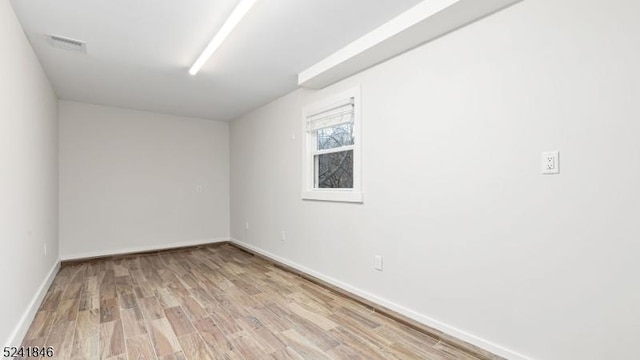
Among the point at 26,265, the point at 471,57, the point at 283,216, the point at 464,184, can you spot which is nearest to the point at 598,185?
the point at 464,184

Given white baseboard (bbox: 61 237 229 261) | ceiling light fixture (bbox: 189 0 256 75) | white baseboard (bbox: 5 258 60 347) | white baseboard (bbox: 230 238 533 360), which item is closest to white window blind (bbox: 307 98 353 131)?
ceiling light fixture (bbox: 189 0 256 75)

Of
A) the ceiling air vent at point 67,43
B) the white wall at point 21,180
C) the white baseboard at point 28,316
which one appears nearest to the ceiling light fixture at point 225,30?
the ceiling air vent at point 67,43

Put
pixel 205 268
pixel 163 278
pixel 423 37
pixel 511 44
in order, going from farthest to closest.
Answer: pixel 205 268, pixel 163 278, pixel 423 37, pixel 511 44

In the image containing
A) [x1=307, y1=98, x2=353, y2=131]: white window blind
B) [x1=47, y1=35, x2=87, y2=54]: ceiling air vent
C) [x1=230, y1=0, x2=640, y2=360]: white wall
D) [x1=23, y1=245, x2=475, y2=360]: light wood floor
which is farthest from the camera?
[x1=307, y1=98, x2=353, y2=131]: white window blind

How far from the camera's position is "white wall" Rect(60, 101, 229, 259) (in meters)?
4.45

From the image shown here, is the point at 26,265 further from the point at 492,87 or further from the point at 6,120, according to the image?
the point at 492,87

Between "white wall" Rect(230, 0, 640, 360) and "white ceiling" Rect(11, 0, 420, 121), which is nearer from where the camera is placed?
"white wall" Rect(230, 0, 640, 360)

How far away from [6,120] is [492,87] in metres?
3.07

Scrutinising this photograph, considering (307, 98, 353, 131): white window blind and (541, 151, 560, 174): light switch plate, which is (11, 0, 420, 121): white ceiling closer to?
(307, 98, 353, 131): white window blind

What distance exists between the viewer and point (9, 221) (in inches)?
77.5

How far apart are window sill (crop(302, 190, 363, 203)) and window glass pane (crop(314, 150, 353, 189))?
14cm

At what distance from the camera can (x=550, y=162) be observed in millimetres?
1692

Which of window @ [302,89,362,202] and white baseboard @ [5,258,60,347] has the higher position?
window @ [302,89,362,202]

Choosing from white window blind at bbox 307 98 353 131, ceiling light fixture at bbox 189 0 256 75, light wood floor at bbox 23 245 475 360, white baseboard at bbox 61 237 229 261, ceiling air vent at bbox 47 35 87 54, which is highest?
ceiling air vent at bbox 47 35 87 54
